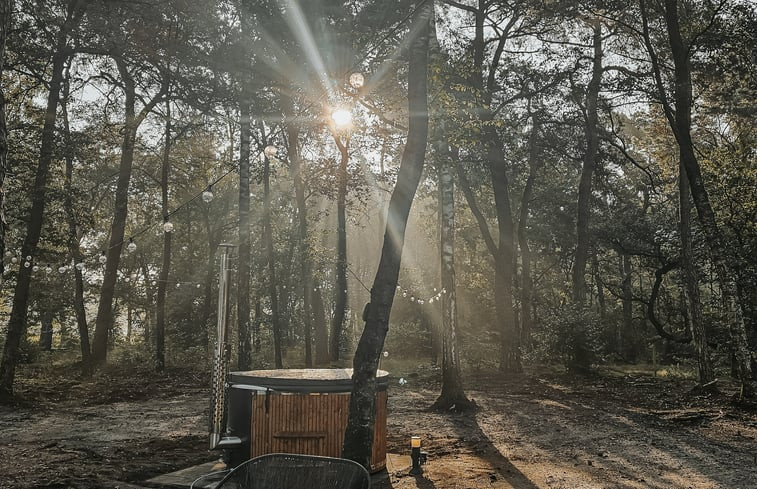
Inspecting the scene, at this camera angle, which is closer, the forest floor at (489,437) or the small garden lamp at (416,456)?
the forest floor at (489,437)

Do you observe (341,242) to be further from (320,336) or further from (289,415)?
(289,415)

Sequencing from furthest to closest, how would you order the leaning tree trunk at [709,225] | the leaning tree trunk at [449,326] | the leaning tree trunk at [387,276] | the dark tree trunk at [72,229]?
the dark tree trunk at [72,229] → the leaning tree trunk at [449,326] → the leaning tree trunk at [709,225] → the leaning tree trunk at [387,276]

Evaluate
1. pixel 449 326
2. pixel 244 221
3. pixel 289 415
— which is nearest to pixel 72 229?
pixel 244 221

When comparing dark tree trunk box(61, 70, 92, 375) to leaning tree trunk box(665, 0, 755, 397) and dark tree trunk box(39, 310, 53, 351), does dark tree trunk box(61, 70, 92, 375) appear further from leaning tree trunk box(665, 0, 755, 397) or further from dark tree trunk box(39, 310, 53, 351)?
leaning tree trunk box(665, 0, 755, 397)

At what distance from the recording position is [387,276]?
22.9 ft

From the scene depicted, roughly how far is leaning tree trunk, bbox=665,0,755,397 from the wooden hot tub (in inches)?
362

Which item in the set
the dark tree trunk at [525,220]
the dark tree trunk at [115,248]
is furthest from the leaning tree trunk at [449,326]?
the dark tree trunk at [115,248]

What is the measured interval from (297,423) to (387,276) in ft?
6.52

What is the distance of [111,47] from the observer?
39.2 ft

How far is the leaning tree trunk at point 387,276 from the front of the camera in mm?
6332

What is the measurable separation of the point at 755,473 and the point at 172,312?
2895cm

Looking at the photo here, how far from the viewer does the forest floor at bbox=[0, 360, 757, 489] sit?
6.94 metres

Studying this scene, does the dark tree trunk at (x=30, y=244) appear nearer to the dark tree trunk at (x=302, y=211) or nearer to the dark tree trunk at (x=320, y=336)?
the dark tree trunk at (x=302, y=211)

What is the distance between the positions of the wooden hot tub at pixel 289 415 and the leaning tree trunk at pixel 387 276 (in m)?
0.44
